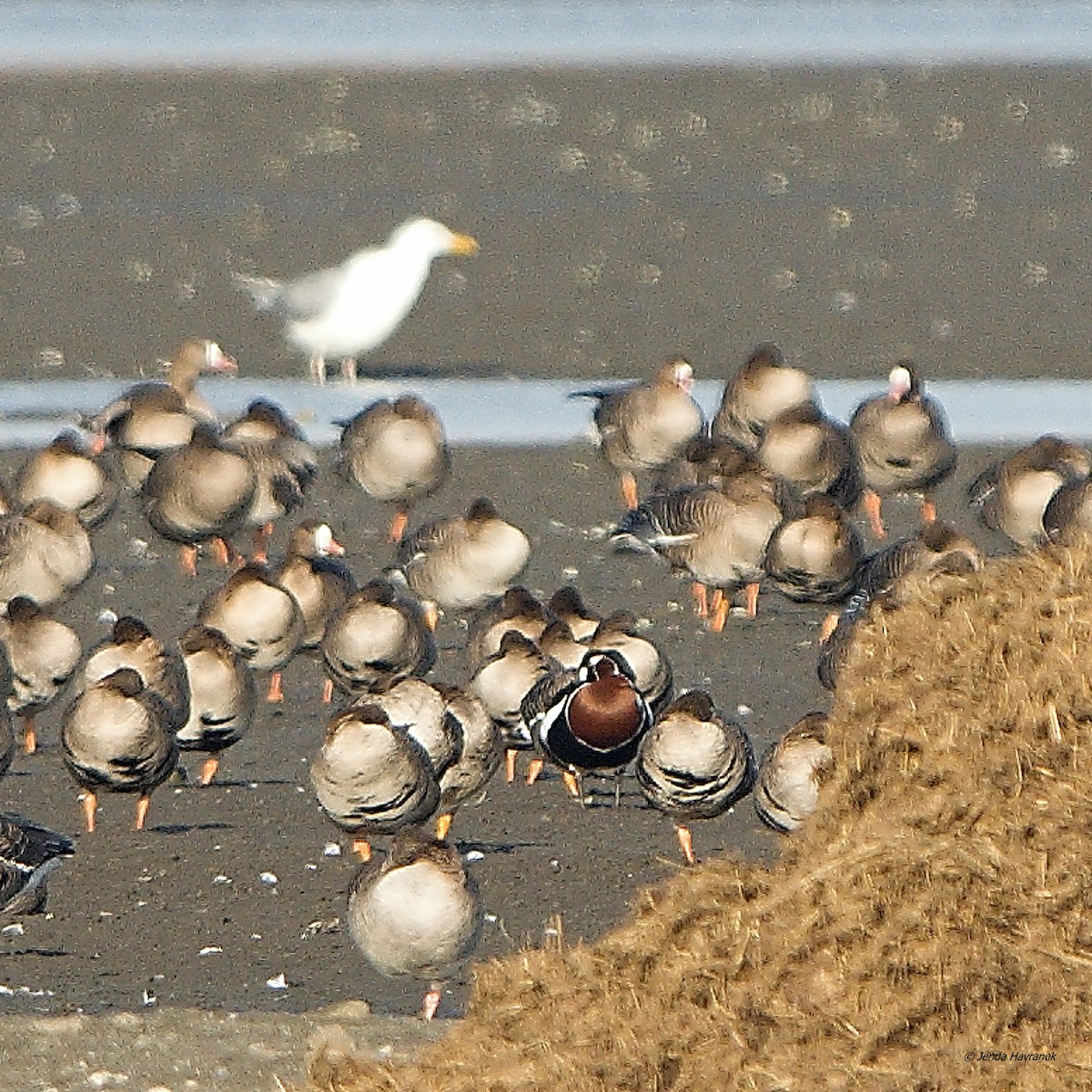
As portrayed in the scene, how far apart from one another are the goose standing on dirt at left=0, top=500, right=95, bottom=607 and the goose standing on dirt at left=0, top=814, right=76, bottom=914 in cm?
305

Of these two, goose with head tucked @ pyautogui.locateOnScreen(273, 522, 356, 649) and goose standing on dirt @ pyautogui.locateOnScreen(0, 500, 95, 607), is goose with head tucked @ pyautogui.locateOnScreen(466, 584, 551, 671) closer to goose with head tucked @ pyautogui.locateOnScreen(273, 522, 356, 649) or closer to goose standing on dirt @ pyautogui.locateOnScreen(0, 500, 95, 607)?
goose with head tucked @ pyautogui.locateOnScreen(273, 522, 356, 649)

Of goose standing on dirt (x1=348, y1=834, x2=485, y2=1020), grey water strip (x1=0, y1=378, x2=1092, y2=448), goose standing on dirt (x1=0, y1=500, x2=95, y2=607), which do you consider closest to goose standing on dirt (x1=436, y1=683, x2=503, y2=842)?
goose standing on dirt (x1=348, y1=834, x2=485, y2=1020)

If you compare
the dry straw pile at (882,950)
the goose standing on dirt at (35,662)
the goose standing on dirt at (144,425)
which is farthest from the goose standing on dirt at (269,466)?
the dry straw pile at (882,950)

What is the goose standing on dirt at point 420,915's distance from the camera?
7.46m

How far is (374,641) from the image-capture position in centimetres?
1003

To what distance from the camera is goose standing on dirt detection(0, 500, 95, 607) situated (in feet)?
36.3

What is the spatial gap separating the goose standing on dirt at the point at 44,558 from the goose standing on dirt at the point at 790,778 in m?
3.69

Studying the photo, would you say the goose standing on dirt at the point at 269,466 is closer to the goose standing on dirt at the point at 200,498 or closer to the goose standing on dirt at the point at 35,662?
the goose standing on dirt at the point at 200,498

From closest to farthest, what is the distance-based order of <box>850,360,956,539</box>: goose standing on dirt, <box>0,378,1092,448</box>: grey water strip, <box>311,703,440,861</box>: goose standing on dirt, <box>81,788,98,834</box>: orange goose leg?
<box>311,703,440,861</box>: goose standing on dirt
<box>81,788,98,834</box>: orange goose leg
<box>850,360,956,539</box>: goose standing on dirt
<box>0,378,1092,448</box>: grey water strip

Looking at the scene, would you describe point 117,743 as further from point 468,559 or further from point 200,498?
point 200,498

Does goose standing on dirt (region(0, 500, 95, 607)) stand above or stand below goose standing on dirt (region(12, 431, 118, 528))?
below

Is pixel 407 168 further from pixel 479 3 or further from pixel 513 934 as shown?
pixel 513 934

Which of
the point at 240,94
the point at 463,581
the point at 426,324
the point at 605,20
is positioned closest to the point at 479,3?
the point at 605,20

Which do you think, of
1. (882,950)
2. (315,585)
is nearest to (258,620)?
(315,585)
